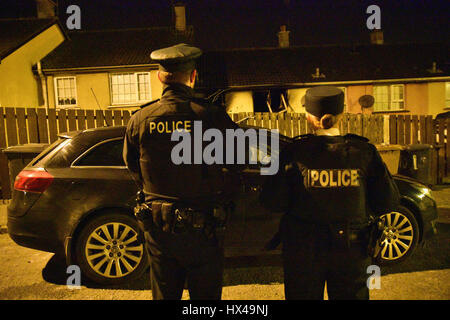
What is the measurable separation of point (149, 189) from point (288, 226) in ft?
2.91

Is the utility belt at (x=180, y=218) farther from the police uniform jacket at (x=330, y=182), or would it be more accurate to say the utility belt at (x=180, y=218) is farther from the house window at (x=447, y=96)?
the house window at (x=447, y=96)

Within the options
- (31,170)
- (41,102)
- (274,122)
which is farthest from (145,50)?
(31,170)

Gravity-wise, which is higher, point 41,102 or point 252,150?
point 41,102

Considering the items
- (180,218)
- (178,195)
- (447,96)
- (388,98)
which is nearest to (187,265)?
(180,218)

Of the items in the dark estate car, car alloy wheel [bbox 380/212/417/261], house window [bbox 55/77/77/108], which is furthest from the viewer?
house window [bbox 55/77/77/108]

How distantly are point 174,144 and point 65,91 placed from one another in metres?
18.7

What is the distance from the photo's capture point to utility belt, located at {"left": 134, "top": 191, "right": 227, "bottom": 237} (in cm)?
209

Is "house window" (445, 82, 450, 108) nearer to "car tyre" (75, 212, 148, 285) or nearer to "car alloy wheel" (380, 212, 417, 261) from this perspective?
"car alloy wheel" (380, 212, 417, 261)

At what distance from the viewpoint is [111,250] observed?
376 cm

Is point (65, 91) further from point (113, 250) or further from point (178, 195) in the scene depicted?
point (178, 195)

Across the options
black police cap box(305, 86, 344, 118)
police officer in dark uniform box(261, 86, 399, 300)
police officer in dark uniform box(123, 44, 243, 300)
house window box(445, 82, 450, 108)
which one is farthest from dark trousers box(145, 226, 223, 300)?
house window box(445, 82, 450, 108)

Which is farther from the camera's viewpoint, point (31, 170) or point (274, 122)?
point (274, 122)

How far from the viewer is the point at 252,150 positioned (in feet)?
12.7
